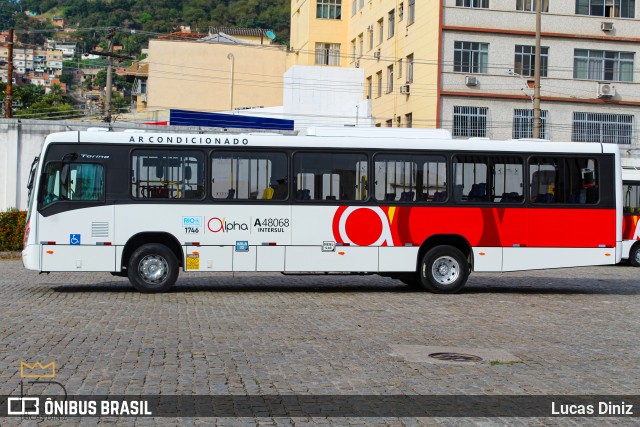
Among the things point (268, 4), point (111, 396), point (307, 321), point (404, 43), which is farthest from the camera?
point (268, 4)

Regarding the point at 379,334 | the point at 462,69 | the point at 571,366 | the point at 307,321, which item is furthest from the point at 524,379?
the point at 462,69

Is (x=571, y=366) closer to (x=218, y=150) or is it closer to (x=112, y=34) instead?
(x=218, y=150)

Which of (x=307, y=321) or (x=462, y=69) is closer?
(x=307, y=321)

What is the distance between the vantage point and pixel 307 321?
14641 mm

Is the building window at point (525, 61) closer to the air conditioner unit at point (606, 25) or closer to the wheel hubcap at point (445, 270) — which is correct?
the air conditioner unit at point (606, 25)

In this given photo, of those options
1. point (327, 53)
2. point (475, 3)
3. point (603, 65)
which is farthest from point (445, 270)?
point (327, 53)

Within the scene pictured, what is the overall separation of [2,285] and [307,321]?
8887 millimetres

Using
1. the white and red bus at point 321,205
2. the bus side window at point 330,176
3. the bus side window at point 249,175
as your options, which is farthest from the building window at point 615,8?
the bus side window at point 249,175

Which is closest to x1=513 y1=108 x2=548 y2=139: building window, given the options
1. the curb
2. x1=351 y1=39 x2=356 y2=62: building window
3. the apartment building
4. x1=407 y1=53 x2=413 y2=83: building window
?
the apartment building

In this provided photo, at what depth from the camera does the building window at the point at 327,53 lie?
7362cm

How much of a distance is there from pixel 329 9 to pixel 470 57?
76.5ft

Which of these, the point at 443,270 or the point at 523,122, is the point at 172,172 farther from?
the point at 523,122

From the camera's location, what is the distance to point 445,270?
20.1 metres

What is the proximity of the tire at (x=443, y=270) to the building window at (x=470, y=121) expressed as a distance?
32.8m
